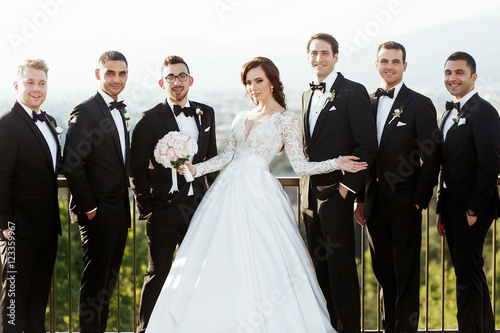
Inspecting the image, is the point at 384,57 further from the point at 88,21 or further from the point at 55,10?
the point at 88,21

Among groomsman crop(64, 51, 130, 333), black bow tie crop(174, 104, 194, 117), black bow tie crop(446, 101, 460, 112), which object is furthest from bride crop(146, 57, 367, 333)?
black bow tie crop(446, 101, 460, 112)

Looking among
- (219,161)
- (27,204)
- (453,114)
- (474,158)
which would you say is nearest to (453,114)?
(453,114)

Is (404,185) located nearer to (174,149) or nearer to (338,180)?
(338,180)

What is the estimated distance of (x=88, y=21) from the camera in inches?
2009

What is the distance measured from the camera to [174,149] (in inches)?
135

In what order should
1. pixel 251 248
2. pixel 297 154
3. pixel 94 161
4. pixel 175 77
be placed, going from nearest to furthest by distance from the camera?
pixel 251 248 → pixel 94 161 → pixel 297 154 → pixel 175 77

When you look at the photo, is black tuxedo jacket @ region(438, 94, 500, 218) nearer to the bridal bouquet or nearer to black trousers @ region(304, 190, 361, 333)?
black trousers @ region(304, 190, 361, 333)

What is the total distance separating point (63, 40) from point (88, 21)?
1342 cm

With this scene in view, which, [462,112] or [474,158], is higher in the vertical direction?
[462,112]

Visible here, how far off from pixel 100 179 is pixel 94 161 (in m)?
0.12

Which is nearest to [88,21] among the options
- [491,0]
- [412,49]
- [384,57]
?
[412,49]

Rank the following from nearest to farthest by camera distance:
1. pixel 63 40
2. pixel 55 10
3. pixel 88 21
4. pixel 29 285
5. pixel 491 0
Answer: pixel 29 285 < pixel 55 10 < pixel 88 21 < pixel 63 40 < pixel 491 0

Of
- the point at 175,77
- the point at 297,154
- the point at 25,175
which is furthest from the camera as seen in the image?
the point at 175,77

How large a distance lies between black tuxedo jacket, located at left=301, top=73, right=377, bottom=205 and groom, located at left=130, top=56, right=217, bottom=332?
2.63 feet
